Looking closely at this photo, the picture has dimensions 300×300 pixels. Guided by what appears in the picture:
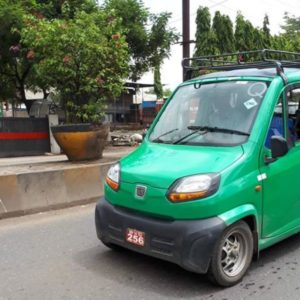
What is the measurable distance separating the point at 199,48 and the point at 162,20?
13.4 ft

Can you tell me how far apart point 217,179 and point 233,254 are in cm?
77

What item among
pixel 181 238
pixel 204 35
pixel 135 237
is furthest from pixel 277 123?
pixel 204 35

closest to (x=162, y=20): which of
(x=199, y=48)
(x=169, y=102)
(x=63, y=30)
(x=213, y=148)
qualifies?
(x=199, y=48)

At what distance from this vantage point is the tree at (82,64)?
11.5 metres

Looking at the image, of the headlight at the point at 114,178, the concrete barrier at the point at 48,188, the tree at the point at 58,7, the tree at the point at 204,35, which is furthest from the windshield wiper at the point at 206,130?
the tree at the point at 204,35

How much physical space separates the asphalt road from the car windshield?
1.32 m

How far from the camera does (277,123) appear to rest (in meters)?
4.91

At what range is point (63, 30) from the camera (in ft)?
37.9

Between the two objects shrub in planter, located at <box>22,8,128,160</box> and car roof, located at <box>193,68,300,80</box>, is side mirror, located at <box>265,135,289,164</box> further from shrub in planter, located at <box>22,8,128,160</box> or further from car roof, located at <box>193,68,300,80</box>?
shrub in planter, located at <box>22,8,128,160</box>

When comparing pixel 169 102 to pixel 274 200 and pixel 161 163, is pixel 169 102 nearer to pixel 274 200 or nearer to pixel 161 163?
pixel 161 163

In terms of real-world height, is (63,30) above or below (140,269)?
above

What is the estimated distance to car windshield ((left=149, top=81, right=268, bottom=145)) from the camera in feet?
15.8

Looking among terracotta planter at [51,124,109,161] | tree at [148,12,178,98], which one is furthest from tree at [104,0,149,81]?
terracotta planter at [51,124,109,161]

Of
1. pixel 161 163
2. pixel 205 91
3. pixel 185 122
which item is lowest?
pixel 161 163
